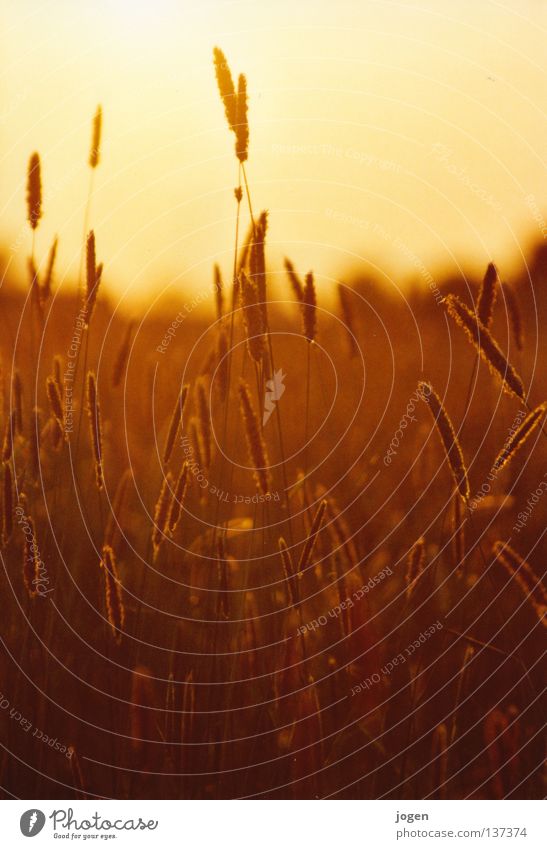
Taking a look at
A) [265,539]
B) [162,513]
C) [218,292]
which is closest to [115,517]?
[162,513]

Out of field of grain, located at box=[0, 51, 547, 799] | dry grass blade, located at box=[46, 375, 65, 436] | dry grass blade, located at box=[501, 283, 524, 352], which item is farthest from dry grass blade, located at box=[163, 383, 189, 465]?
dry grass blade, located at box=[501, 283, 524, 352]

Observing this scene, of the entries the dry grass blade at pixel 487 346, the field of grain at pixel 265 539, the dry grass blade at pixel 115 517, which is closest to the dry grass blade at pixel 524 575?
the field of grain at pixel 265 539

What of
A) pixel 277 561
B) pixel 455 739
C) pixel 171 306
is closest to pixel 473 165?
pixel 171 306

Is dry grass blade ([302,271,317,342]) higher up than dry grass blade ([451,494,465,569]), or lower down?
higher up

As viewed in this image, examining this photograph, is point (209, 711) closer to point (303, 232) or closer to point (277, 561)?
point (277, 561)

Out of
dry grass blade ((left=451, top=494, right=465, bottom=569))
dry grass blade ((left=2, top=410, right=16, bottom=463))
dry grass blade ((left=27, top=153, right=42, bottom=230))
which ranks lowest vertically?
dry grass blade ((left=451, top=494, right=465, bottom=569))

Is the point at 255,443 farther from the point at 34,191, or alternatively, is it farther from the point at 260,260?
the point at 34,191

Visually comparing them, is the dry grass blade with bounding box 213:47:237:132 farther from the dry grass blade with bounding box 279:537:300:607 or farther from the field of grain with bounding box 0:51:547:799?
the dry grass blade with bounding box 279:537:300:607
